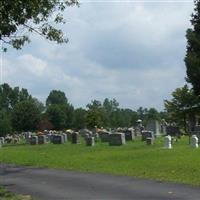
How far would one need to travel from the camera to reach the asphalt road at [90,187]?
13.7 meters

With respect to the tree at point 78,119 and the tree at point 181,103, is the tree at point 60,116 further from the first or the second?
the tree at point 181,103

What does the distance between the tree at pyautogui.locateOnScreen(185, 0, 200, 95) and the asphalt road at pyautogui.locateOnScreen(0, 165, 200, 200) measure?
4349 centimetres

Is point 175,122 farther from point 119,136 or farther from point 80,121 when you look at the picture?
point 80,121

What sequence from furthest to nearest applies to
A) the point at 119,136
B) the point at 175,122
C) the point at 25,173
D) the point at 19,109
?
the point at 19,109 < the point at 175,122 < the point at 119,136 < the point at 25,173

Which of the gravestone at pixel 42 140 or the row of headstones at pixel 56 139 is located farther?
the gravestone at pixel 42 140

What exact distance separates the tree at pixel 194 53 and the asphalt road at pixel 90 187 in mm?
43488

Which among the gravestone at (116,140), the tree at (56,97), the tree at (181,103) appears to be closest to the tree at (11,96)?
the tree at (56,97)

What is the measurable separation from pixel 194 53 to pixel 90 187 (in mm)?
50820

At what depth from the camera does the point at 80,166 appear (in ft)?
75.8

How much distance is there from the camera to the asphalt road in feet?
44.8

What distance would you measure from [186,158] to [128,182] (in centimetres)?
696

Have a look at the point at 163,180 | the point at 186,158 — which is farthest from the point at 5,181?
the point at 186,158

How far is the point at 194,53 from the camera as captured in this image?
6475cm

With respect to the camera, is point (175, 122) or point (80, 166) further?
point (175, 122)
